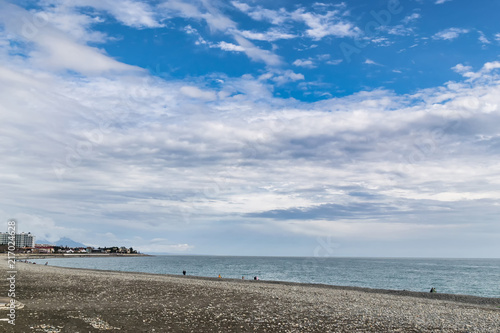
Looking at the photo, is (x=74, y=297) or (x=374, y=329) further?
(x=74, y=297)

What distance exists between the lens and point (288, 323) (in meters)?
21.1

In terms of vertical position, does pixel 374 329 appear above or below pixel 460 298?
above

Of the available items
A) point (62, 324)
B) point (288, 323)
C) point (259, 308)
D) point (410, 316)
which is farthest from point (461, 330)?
point (62, 324)

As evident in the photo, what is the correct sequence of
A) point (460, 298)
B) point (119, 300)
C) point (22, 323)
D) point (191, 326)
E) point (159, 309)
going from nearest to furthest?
point (22, 323)
point (191, 326)
point (159, 309)
point (119, 300)
point (460, 298)

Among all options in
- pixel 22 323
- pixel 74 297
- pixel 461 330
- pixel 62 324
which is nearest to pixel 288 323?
pixel 461 330

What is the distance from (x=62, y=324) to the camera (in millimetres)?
18781

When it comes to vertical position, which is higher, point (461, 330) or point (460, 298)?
point (461, 330)

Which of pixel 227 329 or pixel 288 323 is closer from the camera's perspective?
pixel 227 329

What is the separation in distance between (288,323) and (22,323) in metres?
13.9

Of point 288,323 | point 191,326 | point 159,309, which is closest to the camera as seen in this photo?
point 191,326

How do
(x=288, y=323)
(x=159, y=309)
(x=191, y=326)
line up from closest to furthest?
(x=191, y=326) → (x=288, y=323) → (x=159, y=309)

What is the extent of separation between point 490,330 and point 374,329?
26.0ft

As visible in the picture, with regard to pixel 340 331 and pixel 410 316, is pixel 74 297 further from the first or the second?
pixel 410 316

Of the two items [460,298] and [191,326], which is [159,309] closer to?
[191,326]
